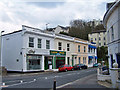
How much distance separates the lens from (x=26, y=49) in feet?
77.9

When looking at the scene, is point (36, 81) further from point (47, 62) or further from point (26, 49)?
point (47, 62)

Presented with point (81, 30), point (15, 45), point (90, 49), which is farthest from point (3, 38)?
point (81, 30)

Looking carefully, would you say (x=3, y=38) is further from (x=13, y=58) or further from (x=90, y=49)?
(x=90, y=49)

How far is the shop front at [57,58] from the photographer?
28672 millimetres

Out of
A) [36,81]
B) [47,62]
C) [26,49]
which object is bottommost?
[36,81]

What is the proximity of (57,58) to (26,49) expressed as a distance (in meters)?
7.94

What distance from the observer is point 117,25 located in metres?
11.8

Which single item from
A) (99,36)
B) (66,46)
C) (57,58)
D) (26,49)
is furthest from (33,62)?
(99,36)

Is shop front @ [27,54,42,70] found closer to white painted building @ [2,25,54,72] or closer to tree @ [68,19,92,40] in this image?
white painted building @ [2,25,54,72]

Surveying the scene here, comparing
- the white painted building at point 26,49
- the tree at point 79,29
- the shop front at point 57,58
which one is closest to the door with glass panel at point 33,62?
the white painted building at point 26,49

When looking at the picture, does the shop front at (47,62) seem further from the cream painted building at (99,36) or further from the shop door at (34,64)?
the cream painted building at (99,36)

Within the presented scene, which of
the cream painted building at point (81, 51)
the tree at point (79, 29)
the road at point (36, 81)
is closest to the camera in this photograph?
the road at point (36, 81)

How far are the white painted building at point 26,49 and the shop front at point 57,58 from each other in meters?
0.95

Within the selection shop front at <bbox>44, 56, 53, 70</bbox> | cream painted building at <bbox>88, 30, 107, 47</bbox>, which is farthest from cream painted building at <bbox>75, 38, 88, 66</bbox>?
cream painted building at <bbox>88, 30, 107, 47</bbox>
